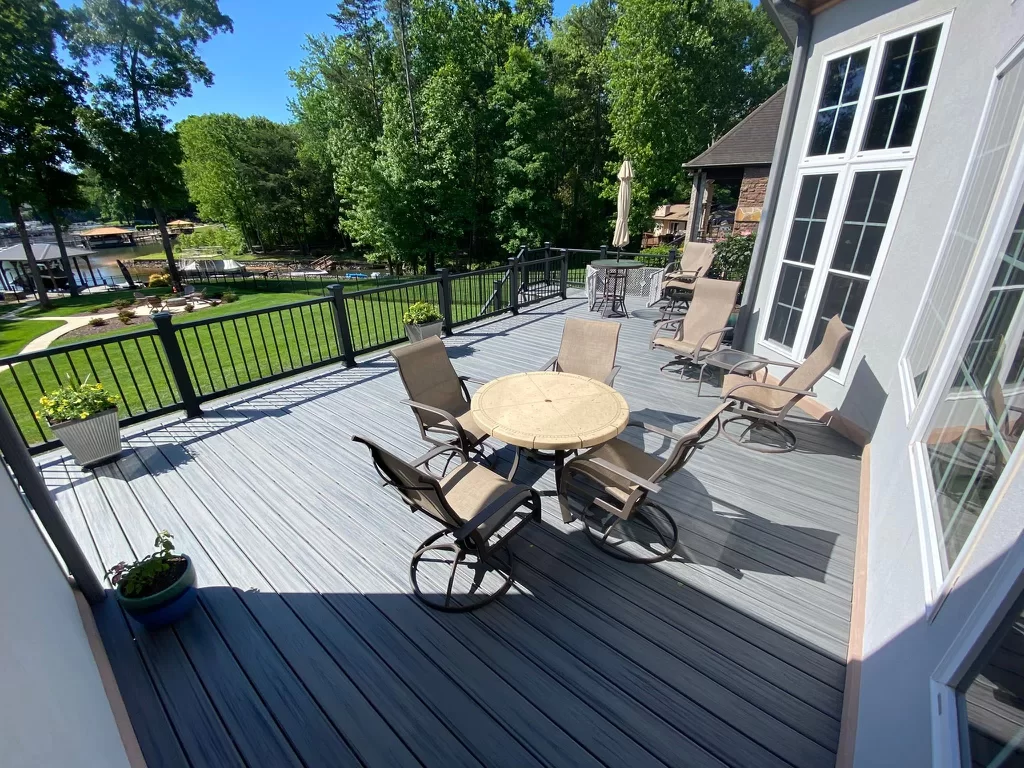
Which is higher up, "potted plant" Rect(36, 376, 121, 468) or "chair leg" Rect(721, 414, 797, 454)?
"potted plant" Rect(36, 376, 121, 468)

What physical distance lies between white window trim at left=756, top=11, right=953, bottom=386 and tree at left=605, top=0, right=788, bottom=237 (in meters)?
15.1

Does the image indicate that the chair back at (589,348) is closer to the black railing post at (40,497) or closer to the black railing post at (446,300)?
the black railing post at (446,300)

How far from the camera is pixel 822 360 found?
3.63 meters

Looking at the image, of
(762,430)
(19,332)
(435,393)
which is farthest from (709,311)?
(19,332)

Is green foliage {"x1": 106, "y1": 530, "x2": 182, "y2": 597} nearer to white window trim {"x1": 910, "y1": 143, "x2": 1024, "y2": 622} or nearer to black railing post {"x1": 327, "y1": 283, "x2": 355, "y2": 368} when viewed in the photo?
white window trim {"x1": 910, "y1": 143, "x2": 1024, "y2": 622}

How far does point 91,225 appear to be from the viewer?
5369 centimetres

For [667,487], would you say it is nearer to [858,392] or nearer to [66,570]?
[858,392]

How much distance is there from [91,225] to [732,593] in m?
77.0

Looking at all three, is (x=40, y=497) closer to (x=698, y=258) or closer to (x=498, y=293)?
(x=498, y=293)

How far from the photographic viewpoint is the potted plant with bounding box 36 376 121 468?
3361mm

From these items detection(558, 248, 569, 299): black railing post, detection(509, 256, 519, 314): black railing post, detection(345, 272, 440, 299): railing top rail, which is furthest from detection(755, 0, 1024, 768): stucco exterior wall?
detection(558, 248, 569, 299): black railing post

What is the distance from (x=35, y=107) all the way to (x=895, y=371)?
2444cm

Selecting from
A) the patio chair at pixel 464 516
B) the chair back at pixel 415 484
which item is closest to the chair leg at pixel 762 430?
the patio chair at pixel 464 516

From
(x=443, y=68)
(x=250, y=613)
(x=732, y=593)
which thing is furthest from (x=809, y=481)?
(x=443, y=68)
